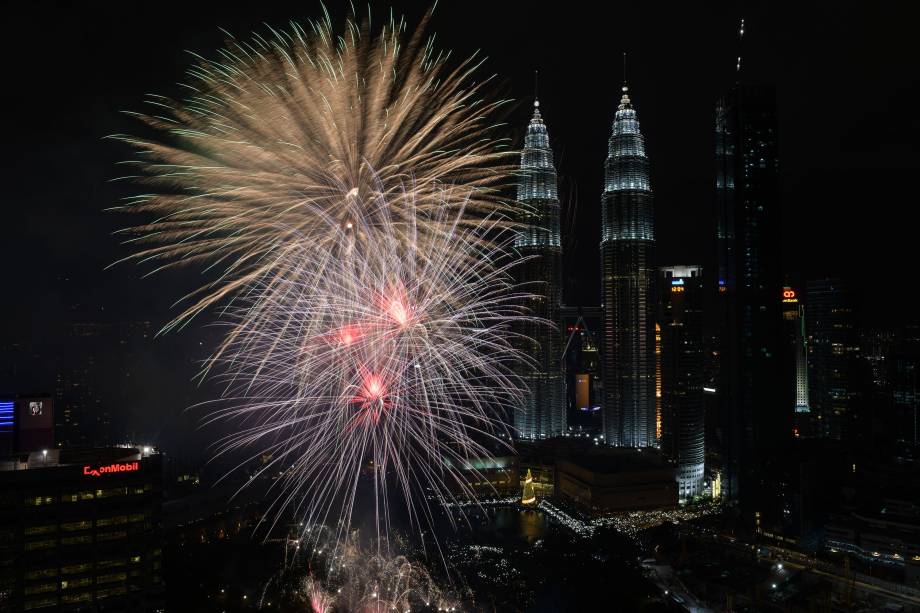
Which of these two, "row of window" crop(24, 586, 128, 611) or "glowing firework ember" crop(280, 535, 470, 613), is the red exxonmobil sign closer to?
"row of window" crop(24, 586, 128, 611)

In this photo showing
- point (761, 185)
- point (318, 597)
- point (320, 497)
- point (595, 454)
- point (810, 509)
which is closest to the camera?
point (318, 597)

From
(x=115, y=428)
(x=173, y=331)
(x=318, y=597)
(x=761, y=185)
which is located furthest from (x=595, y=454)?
(x=115, y=428)

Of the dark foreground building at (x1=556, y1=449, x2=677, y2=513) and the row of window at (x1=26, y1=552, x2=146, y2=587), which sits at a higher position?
the row of window at (x1=26, y1=552, x2=146, y2=587)

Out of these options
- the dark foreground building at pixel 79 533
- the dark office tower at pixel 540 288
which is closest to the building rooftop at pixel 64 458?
the dark foreground building at pixel 79 533

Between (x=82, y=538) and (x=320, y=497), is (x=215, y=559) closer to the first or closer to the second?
(x=82, y=538)

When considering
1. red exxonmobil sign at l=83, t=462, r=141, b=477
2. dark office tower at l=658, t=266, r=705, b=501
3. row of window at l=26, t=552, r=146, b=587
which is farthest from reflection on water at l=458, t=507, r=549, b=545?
red exxonmobil sign at l=83, t=462, r=141, b=477

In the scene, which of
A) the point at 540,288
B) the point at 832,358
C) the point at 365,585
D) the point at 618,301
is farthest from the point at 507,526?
the point at 832,358

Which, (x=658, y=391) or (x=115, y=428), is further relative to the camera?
Result: (x=658, y=391)

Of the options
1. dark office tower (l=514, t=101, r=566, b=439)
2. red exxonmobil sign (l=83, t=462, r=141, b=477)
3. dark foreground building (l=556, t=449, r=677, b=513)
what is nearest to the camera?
red exxonmobil sign (l=83, t=462, r=141, b=477)
